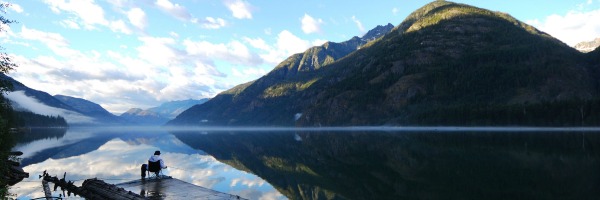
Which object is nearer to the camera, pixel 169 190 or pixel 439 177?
pixel 169 190

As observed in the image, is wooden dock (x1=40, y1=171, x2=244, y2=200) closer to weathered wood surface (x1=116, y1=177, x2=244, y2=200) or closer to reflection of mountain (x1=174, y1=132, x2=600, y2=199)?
weathered wood surface (x1=116, y1=177, x2=244, y2=200)

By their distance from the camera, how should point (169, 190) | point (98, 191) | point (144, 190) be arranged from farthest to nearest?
point (144, 190) < point (169, 190) < point (98, 191)

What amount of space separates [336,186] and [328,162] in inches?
782

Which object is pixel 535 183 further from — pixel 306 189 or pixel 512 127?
pixel 512 127

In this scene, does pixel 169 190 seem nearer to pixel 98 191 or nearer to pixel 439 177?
pixel 98 191

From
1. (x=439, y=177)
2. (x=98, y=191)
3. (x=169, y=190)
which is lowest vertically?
(x=439, y=177)

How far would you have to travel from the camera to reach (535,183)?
112ft

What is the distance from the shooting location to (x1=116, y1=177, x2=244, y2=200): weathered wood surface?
28.2 m

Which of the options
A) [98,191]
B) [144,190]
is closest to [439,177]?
[144,190]

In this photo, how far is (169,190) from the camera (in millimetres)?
31125

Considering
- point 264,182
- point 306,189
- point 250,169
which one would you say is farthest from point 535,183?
point 250,169

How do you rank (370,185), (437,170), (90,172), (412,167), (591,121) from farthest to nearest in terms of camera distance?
(591,121), (90,172), (412,167), (437,170), (370,185)

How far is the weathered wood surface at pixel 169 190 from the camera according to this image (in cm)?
2820

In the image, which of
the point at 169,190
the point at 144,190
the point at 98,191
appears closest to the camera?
the point at 98,191
